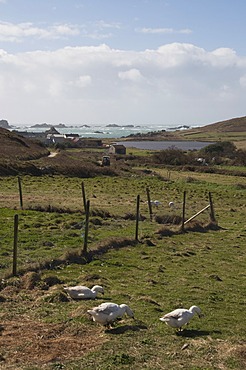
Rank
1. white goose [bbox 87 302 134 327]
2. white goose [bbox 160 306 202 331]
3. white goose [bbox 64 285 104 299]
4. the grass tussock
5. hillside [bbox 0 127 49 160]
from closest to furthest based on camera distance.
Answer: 1. white goose [bbox 87 302 134 327]
2. white goose [bbox 160 306 202 331]
3. white goose [bbox 64 285 104 299]
4. the grass tussock
5. hillside [bbox 0 127 49 160]

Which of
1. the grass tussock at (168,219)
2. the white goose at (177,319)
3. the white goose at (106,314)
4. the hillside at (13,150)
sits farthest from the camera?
the hillside at (13,150)

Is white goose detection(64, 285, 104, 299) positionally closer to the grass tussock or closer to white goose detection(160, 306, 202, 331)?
white goose detection(160, 306, 202, 331)

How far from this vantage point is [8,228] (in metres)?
23.7

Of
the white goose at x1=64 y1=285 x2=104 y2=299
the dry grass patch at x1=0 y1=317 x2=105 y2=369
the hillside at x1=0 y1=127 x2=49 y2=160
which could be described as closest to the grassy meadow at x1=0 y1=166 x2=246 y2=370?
the dry grass patch at x1=0 y1=317 x2=105 y2=369

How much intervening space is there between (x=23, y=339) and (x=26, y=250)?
29.6 feet

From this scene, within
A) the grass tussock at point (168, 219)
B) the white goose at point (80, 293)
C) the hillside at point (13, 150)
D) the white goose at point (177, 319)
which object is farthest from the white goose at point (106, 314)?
the hillside at point (13, 150)

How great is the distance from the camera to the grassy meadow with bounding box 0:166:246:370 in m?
10.5

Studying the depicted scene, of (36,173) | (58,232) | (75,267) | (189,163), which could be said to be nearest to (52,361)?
(75,267)

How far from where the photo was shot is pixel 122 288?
619 inches

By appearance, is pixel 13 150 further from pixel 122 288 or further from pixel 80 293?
pixel 80 293

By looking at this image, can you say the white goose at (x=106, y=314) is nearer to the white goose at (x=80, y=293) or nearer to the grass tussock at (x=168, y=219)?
the white goose at (x=80, y=293)

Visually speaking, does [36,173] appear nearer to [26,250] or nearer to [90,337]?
[26,250]

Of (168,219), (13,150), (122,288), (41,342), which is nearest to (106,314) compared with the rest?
(41,342)

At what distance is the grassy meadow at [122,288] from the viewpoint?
34.5 feet
